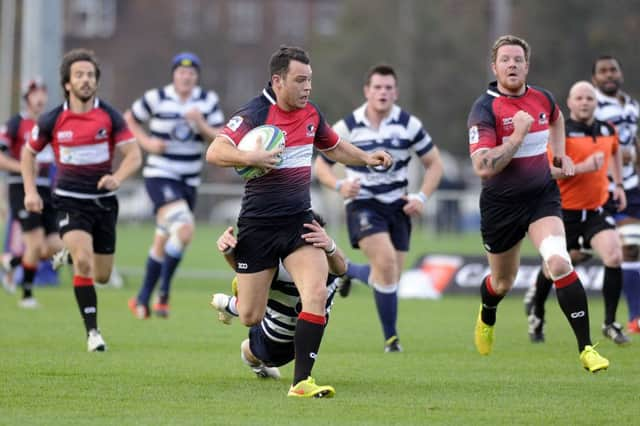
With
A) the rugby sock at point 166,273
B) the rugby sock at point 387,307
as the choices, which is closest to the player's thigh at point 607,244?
the rugby sock at point 387,307

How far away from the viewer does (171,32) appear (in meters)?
69.4

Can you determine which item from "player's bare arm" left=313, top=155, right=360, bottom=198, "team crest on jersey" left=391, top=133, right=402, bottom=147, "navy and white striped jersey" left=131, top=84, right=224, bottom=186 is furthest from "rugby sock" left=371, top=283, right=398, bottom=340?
"navy and white striped jersey" left=131, top=84, right=224, bottom=186

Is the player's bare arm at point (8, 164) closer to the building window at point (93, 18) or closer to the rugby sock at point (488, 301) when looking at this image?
the rugby sock at point (488, 301)

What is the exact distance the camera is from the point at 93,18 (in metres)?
73.4

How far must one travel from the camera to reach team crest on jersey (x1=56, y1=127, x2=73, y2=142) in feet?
39.5

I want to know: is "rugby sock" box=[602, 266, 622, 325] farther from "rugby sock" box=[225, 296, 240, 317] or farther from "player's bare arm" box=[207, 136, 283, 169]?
"player's bare arm" box=[207, 136, 283, 169]

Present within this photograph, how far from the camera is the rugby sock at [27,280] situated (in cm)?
1670

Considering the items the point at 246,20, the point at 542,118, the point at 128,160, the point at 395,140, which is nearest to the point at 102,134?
the point at 128,160

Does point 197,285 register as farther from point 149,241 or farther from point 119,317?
point 149,241

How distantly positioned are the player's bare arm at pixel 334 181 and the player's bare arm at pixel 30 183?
104 inches

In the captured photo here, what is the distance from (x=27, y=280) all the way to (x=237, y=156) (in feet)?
29.0

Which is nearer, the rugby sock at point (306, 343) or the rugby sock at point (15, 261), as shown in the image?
the rugby sock at point (306, 343)

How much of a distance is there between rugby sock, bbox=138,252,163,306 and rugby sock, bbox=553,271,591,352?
685 cm

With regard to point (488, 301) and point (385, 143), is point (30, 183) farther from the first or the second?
point (488, 301)
